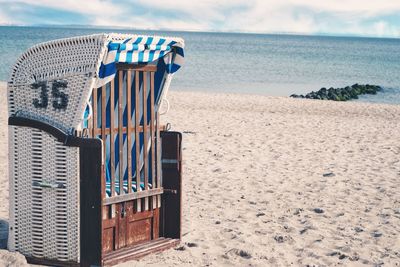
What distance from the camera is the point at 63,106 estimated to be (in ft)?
14.8

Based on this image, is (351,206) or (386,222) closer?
(386,222)

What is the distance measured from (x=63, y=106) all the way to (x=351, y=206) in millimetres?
3818

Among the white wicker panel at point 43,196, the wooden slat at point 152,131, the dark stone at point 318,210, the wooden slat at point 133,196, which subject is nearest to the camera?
the white wicker panel at point 43,196

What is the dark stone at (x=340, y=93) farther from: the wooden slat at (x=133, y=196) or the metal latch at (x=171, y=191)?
the wooden slat at (x=133, y=196)

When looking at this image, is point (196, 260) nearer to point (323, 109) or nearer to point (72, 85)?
point (72, 85)

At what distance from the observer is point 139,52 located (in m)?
4.70

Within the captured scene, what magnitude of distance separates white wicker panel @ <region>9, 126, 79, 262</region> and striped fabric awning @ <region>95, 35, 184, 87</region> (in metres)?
0.63

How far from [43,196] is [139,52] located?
1306 millimetres

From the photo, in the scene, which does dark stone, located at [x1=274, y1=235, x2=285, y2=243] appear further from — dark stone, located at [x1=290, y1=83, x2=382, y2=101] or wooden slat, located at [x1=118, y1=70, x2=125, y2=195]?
dark stone, located at [x1=290, y1=83, x2=382, y2=101]

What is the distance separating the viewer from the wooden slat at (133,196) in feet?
A: 15.5

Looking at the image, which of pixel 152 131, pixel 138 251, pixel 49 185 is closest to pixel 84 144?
pixel 49 185

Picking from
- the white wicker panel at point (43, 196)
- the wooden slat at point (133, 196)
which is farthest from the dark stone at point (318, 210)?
the white wicker panel at point (43, 196)

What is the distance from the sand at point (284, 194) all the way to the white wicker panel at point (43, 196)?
0.74ft

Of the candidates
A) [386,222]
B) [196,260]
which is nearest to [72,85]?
[196,260]
